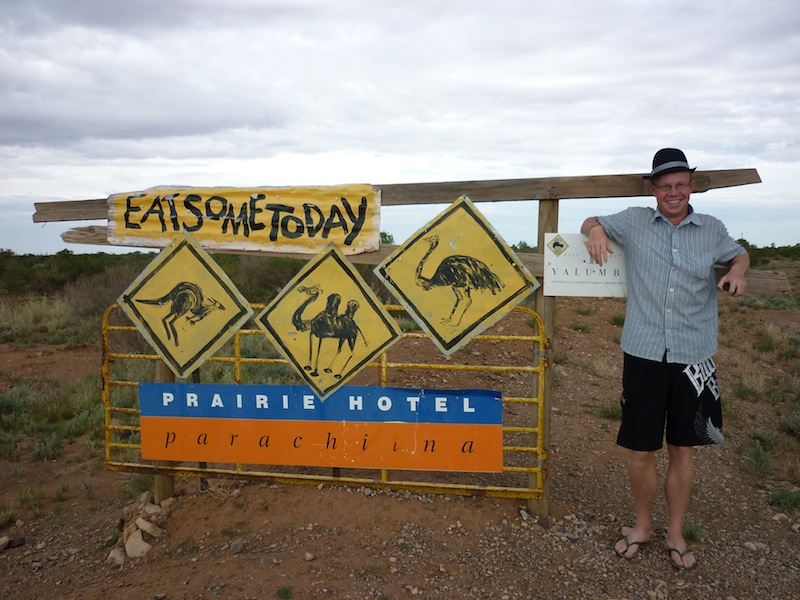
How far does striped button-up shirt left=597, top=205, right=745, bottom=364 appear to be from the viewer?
3.84 metres

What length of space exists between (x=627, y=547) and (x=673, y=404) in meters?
1.09

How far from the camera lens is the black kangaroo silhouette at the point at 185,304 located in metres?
4.81

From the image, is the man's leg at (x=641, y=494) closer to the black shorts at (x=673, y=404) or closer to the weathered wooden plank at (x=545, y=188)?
the black shorts at (x=673, y=404)

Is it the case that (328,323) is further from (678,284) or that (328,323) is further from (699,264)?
(699,264)

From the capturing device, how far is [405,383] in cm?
761

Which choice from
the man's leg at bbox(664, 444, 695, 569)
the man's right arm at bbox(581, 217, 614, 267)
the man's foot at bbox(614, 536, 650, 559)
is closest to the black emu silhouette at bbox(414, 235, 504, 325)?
the man's right arm at bbox(581, 217, 614, 267)

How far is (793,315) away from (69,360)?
18891mm

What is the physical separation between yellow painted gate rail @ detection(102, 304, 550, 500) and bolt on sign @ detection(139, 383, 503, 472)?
142 millimetres

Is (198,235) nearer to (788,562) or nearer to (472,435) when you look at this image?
(472,435)

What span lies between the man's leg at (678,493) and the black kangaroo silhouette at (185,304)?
3.41 meters

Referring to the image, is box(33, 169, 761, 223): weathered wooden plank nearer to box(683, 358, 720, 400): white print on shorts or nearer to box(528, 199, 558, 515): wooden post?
box(528, 199, 558, 515): wooden post

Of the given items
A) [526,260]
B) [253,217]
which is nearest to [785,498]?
[526,260]

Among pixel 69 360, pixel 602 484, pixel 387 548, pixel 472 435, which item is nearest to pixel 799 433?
pixel 602 484

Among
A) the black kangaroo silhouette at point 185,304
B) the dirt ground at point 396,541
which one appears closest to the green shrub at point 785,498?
the dirt ground at point 396,541
